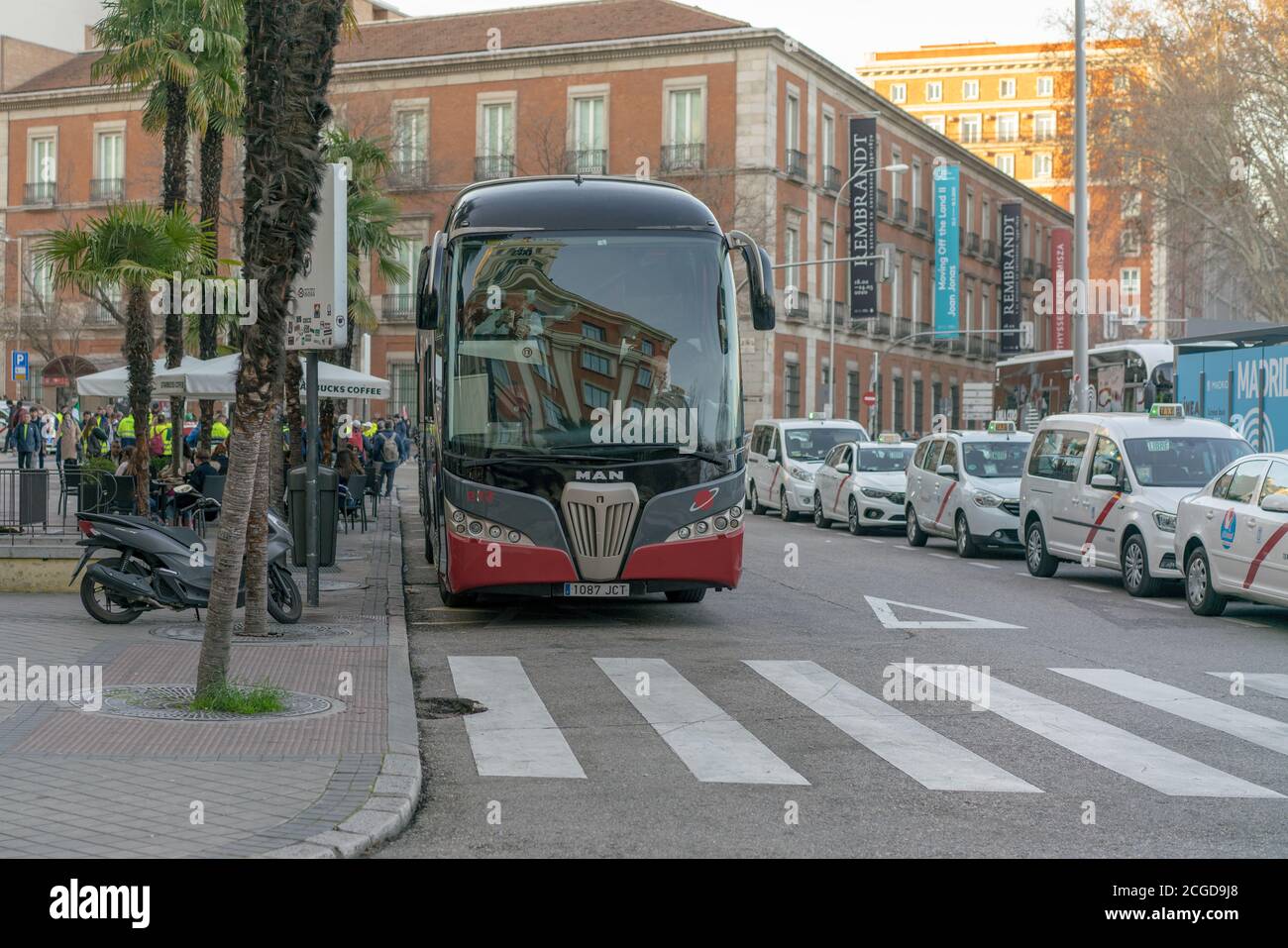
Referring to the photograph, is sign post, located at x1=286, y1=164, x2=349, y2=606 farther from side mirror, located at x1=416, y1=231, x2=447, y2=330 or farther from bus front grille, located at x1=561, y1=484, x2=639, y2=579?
bus front grille, located at x1=561, y1=484, x2=639, y2=579

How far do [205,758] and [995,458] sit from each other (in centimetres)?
1723

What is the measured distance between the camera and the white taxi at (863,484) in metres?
26.9

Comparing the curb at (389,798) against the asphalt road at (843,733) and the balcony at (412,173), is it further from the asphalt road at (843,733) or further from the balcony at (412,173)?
the balcony at (412,173)

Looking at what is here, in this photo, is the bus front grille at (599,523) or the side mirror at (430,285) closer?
the bus front grille at (599,523)

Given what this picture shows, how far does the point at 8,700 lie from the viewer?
8992 mm

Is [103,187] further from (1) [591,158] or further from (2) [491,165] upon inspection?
(1) [591,158]

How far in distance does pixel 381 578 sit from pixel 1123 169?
119 ft

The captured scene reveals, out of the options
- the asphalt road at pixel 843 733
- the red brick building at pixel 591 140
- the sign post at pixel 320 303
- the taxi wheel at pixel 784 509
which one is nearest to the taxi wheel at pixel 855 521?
the taxi wheel at pixel 784 509

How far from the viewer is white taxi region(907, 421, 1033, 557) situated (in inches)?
868

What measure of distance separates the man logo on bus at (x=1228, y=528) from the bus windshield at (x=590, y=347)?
4549 mm

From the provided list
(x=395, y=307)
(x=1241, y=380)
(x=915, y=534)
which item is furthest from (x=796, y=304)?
(x=1241, y=380)

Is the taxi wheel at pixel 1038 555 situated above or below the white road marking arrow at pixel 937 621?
above

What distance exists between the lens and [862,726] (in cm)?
925

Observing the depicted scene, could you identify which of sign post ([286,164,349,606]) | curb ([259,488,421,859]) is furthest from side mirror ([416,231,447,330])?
curb ([259,488,421,859])
